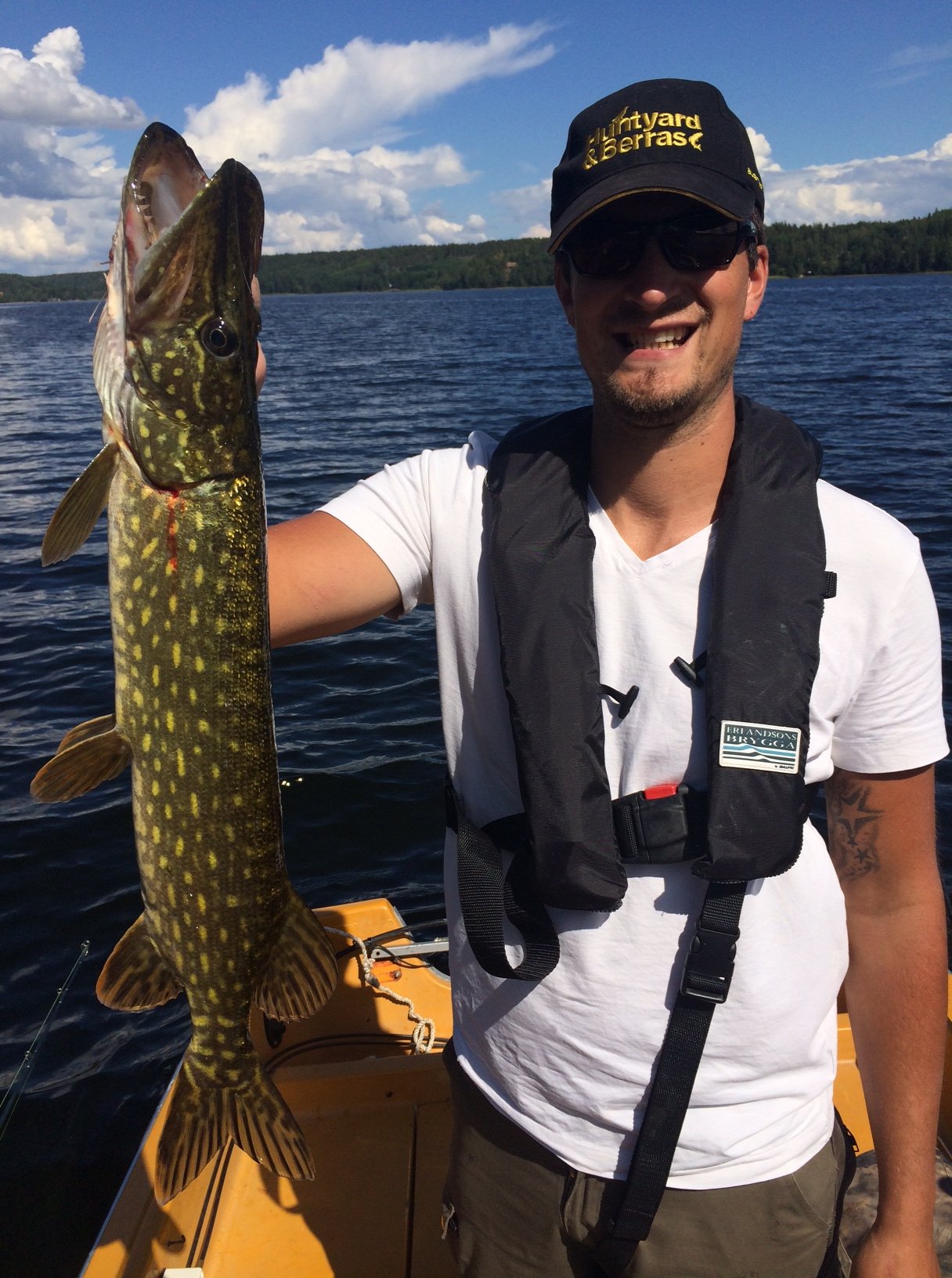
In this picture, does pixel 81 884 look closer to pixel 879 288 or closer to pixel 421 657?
pixel 421 657

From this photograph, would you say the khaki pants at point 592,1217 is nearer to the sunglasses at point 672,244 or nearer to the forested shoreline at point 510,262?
the sunglasses at point 672,244

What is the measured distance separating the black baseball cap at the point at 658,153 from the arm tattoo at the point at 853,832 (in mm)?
1395

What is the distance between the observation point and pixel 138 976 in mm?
2387

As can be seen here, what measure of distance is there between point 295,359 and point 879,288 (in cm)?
7442

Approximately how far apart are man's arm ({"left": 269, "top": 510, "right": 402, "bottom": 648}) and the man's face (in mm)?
686

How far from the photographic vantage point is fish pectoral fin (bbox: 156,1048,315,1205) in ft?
7.78

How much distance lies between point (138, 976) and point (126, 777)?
694 centimetres

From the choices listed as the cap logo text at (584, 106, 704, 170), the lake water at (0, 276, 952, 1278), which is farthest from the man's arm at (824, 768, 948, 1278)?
the lake water at (0, 276, 952, 1278)

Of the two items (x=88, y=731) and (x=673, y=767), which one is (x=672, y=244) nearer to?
(x=673, y=767)

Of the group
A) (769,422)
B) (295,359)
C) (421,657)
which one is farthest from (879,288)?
(769,422)

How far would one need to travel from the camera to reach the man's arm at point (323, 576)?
236 centimetres

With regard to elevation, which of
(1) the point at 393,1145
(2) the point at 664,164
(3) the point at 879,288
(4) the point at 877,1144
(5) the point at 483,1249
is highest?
(3) the point at 879,288

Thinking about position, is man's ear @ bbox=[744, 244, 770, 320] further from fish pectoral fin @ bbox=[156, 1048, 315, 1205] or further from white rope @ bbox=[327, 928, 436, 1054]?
white rope @ bbox=[327, 928, 436, 1054]

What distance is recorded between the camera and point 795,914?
7.26 feet
